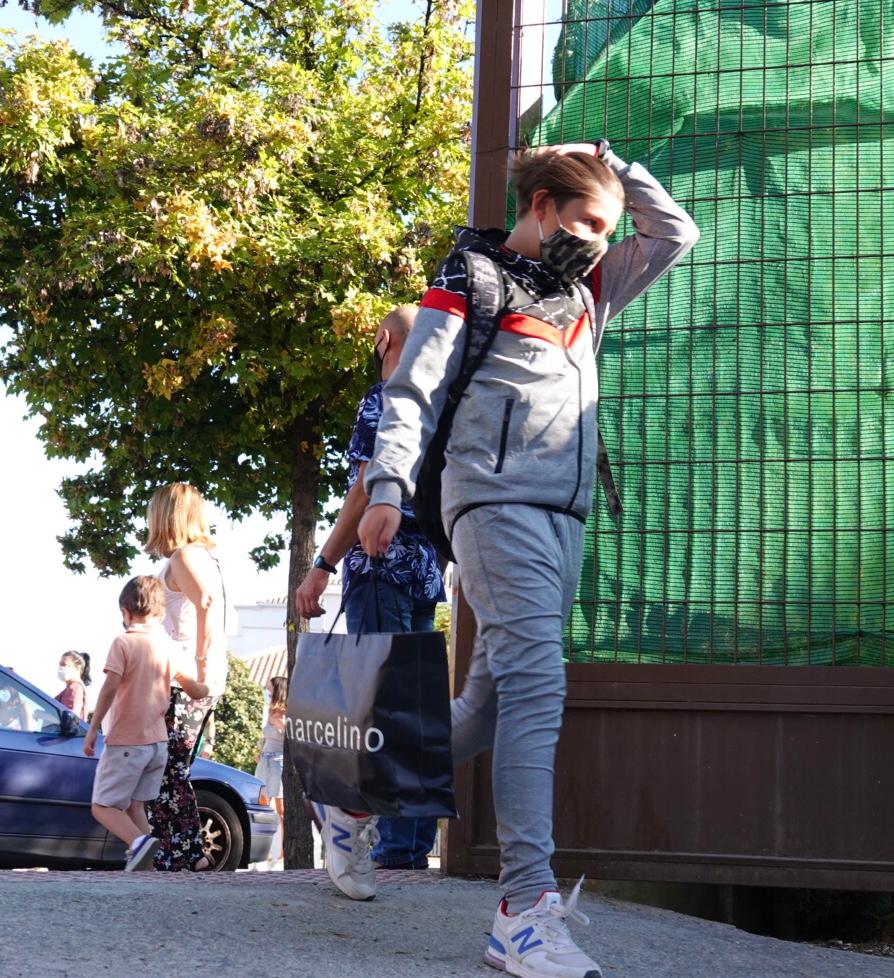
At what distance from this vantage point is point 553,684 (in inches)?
127

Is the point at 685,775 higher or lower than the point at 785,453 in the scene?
lower

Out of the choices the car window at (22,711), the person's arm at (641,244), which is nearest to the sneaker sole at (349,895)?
the person's arm at (641,244)

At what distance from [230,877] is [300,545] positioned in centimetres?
974

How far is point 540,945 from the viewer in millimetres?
2975

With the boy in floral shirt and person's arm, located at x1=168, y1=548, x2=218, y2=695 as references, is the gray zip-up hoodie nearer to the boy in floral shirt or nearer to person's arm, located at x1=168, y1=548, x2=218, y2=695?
the boy in floral shirt

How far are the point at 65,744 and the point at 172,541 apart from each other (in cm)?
372

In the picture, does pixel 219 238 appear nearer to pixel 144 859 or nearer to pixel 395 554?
pixel 144 859

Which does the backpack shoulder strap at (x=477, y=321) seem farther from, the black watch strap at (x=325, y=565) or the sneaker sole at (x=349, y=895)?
the sneaker sole at (x=349, y=895)

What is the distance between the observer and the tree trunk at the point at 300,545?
12984 millimetres

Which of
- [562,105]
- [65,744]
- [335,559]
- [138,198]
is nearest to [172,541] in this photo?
[335,559]

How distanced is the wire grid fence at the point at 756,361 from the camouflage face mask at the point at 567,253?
1.46m

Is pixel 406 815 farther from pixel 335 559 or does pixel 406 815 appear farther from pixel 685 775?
pixel 685 775

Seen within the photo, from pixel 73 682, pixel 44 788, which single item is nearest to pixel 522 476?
pixel 44 788

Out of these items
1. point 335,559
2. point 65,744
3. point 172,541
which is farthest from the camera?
point 65,744
